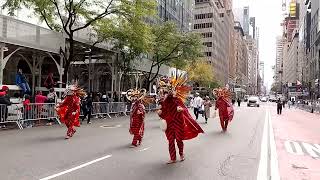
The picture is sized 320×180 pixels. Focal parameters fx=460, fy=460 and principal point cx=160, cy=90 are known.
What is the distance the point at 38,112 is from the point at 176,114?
11295 millimetres

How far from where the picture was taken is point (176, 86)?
1077cm

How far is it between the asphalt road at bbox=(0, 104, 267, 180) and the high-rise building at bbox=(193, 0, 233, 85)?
98113 mm

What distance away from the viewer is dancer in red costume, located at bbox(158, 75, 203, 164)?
34.8 feet

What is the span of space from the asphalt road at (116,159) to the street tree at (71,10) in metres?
11.0

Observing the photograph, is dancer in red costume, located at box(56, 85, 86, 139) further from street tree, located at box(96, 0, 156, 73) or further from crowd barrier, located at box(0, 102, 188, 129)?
street tree, located at box(96, 0, 156, 73)

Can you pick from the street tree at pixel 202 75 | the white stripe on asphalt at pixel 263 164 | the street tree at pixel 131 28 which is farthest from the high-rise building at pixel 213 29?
the white stripe on asphalt at pixel 263 164

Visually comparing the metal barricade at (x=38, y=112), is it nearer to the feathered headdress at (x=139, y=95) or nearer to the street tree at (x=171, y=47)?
the feathered headdress at (x=139, y=95)

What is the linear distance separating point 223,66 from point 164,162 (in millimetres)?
137603

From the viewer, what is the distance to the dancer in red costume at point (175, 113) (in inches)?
417

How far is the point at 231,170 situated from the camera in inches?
384

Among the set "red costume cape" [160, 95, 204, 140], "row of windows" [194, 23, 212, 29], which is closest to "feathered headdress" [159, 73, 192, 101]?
"red costume cape" [160, 95, 204, 140]

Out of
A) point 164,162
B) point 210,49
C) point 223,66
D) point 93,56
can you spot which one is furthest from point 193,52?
point 223,66

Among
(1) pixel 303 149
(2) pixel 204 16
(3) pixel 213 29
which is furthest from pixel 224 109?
(2) pixel 204 16

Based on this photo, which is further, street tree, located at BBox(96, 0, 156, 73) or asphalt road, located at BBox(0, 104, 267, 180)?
street tree, located at BBox(96, 0, 156, 73)
